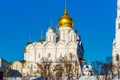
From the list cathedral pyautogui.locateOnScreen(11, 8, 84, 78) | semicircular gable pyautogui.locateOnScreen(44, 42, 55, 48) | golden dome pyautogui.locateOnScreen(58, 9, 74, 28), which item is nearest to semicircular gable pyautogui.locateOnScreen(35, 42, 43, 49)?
cathedral pyautogui.locateOnScreen(11, 8, 84, 78)

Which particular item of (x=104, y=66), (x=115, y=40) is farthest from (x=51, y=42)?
(x=104, y=66)

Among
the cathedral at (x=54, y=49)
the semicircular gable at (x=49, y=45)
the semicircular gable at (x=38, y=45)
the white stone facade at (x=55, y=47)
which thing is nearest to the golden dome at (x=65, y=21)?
the cathedral at (x=54, y=49)

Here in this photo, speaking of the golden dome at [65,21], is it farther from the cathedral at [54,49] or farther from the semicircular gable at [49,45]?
the semicircular gable at [49,45]

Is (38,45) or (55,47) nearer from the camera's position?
(55,47)

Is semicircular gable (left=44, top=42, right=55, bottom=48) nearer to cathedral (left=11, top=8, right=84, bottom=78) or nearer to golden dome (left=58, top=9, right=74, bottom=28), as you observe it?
cathedral (left=11, top=8, right=84, bottom=78)

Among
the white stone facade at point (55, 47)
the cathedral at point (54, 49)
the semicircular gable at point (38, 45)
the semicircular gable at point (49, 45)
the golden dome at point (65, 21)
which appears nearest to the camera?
the cathedral at point (54, 49)

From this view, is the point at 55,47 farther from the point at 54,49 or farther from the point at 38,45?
the point at 38,45

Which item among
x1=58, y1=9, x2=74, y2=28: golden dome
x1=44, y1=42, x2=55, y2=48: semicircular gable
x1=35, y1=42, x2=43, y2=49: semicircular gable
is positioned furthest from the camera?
x1=58, y1=9, x2=74, y2=28: golden dome

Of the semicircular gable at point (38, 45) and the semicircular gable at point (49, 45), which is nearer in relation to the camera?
the semicircular gable at point (49, 45)

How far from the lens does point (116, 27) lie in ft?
197

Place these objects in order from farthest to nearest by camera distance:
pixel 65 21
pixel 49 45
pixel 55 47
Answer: pixel 65 21
pixel 49 45
pixel 55 47

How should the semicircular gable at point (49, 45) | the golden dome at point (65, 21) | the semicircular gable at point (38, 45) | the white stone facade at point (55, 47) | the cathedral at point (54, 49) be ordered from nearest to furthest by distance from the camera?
the cathedral at point (54, 49)
the white stone facade at point (55, 47)
the semicircular gable at point (49, 45)
the semicircular gable at point (38, 45)
the golden dome at point (65, 21)

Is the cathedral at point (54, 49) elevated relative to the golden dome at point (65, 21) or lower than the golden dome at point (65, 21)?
lower

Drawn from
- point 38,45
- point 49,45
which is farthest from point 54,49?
point 38,45
